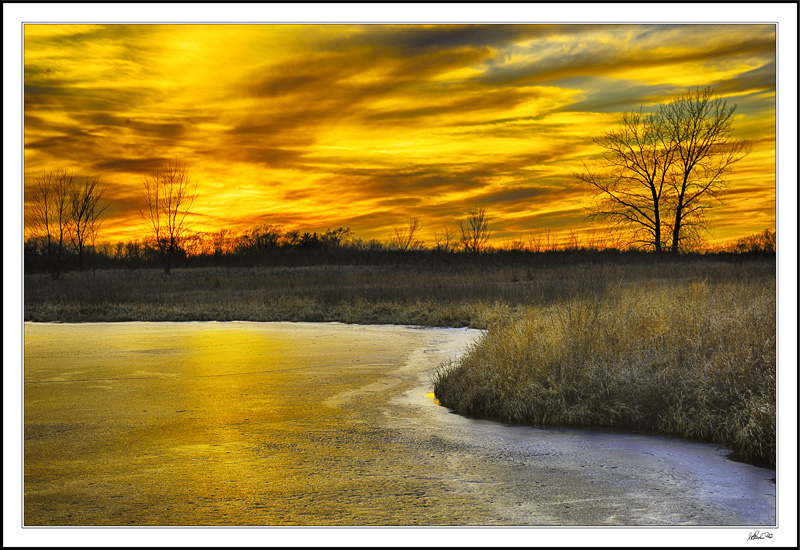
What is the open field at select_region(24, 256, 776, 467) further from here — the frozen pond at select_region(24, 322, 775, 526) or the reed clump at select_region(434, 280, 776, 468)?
the frozen pond at select_region(24, 322, 775, 526)

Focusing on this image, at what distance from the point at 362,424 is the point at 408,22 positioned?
4777 mm

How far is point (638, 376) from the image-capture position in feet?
28.8

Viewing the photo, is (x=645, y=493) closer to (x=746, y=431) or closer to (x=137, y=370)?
(x=746, y=431)

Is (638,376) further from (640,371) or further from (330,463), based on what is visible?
(330,463)

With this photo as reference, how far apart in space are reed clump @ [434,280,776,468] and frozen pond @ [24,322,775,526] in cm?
48

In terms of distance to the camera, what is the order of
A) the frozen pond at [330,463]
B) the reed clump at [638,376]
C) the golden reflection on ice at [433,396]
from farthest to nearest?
the golden reflection on ice at [433,396], the reed clump at [638,376], the frozen pond at [330,463]

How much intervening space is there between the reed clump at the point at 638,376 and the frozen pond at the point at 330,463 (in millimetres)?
480

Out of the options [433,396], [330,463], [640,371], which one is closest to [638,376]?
[640,371]

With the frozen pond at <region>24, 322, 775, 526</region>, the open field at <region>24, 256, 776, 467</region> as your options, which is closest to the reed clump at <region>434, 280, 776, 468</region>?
the open field at <region>24, 256, 776, 467</region>

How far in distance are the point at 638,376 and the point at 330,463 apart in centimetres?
447

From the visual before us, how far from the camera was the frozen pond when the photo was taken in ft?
17.1

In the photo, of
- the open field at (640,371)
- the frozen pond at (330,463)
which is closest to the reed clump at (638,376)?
the open field at (640,371)

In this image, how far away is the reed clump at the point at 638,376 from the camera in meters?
7.78

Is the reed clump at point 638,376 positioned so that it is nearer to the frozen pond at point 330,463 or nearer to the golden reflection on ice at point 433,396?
the golden reflection on ice at point 433,396
